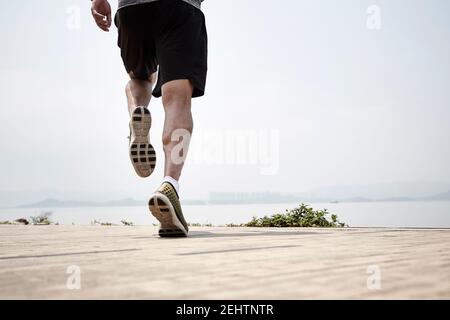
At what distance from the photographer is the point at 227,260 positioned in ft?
4.00

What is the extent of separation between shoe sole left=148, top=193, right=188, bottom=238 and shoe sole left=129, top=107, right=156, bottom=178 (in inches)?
16.4

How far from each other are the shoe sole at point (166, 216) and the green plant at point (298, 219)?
116 inches

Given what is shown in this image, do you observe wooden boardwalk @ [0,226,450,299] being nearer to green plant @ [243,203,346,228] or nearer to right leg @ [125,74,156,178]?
right leg @ [125,74,156,178]

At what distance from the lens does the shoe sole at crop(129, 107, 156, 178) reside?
2.56m

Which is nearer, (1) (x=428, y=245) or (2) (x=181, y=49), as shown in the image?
(1) (x=428, y=245)

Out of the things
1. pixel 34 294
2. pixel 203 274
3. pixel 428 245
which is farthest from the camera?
pixel 428 245

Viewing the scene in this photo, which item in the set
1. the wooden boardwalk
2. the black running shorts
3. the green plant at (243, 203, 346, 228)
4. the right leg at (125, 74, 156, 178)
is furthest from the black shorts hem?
the green plant at (243, 203, 346, 228)

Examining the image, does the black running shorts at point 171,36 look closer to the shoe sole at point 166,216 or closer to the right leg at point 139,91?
the right leg at point 139,91

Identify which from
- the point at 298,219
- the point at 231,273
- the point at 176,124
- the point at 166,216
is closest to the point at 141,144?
the point at 176,124

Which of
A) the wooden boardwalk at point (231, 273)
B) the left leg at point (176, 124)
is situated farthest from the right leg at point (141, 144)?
the wooden boardwalk at point (231, 273)
